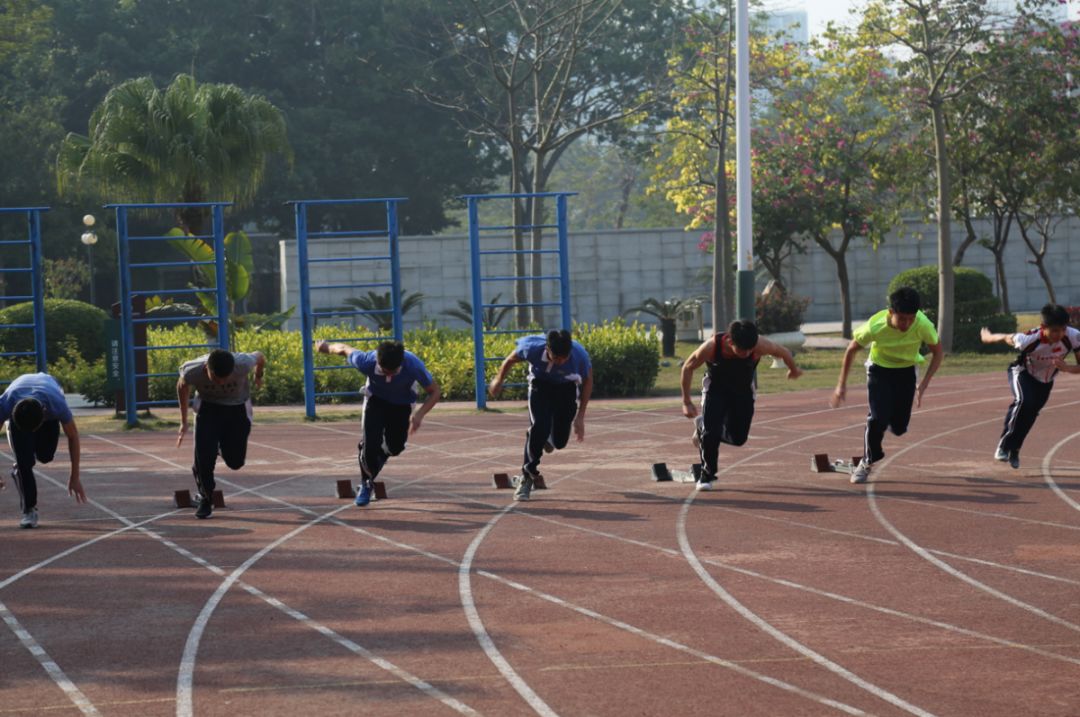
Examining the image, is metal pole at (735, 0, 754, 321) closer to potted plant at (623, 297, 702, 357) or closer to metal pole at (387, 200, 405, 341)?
metal pole at (387, 200, 405, 341)

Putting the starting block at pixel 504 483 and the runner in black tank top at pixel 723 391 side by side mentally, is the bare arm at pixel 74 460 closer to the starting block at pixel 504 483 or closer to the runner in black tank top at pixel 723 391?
the starting block at pixel 504 483

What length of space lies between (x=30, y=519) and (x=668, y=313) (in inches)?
888

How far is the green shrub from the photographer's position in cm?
2652

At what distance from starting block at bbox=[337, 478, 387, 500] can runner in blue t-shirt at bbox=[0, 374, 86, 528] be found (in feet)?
8.01

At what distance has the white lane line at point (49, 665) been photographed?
275 inches

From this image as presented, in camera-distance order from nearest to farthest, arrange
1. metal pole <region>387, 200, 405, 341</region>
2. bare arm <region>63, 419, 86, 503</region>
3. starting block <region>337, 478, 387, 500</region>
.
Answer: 1. bare arm <region>63, 419, 86, 503</region>
2. starting block <region>337, 478, 387, 500</region>
3. metal pole <region>387, 200, 405, 341</region>

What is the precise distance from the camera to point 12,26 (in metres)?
39.1

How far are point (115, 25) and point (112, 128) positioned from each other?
21.5 meters

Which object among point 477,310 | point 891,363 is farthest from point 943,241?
point 891,363

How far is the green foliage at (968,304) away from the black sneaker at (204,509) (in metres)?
20.8

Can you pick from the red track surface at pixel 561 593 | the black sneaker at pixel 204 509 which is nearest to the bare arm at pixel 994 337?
the red track surface at pixel 561 593

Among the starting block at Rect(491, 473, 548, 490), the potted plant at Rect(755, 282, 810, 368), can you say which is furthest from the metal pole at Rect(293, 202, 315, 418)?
the potted plant at Rect(755, 282, 810, 368)

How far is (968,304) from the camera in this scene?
3073 cm

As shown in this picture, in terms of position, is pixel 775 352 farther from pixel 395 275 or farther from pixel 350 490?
pixel 395 275
